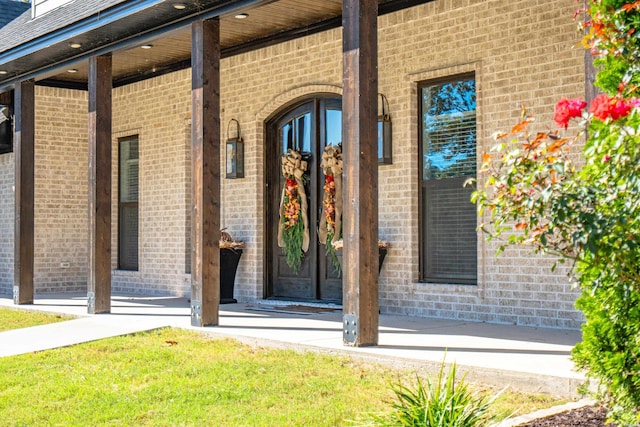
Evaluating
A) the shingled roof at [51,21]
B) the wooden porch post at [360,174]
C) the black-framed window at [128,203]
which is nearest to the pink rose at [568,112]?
the wooden porch post at [360,174]

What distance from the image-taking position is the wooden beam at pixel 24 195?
11.3 metres

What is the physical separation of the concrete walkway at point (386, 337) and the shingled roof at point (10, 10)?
272 inches

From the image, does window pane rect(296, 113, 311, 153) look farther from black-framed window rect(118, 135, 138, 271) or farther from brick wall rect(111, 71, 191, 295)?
black-framed window rect(118, 135, 138, 271)

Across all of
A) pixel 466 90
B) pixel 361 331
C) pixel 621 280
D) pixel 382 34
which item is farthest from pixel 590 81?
pixel 382 34

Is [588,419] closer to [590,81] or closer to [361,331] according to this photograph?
[590,81]

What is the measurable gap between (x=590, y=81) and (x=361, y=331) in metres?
2.85

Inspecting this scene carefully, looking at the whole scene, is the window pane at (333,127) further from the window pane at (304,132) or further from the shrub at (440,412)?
the shrub at (440,412)

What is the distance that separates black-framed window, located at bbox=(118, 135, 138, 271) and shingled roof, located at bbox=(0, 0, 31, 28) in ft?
12.9

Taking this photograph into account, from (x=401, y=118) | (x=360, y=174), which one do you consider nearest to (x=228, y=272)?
(x=401, y=118)

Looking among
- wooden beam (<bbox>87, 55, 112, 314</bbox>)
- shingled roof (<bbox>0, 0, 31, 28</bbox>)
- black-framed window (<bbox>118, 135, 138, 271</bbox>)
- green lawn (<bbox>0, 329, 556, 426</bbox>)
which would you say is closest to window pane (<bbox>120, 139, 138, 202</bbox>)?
black-framed window (<bbox>118, 135, 138, 271</bbox>)

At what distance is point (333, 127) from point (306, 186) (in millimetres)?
899

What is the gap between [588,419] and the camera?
4215mm

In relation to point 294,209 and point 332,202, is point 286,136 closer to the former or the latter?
point 294,209

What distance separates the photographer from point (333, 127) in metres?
10.5
